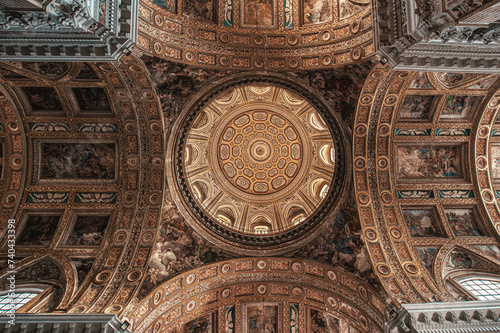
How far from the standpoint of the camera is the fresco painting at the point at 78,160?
15.2 m

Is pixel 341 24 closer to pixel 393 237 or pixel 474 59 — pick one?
pixel 474 59

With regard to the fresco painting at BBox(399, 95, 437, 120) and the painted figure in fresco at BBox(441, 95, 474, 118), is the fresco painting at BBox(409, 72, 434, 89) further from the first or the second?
the painted figure in fresco at BBox(441, 95, 474, 118)

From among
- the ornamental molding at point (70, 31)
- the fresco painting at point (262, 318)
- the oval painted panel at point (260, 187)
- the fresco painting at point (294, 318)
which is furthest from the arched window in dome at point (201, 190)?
the ornamental molding at point (70, 31)

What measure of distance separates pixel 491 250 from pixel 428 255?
3016 millimetres

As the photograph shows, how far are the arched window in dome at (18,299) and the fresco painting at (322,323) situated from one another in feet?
39.9

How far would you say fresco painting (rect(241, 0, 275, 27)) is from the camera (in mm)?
13555

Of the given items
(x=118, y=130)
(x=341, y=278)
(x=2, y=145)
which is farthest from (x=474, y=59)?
(x=2, y=145)

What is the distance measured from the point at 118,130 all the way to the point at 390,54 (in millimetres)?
12222

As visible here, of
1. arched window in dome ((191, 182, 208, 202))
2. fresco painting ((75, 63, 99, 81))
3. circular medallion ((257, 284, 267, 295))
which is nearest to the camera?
fresco painting ((75, 63, 99, 81))

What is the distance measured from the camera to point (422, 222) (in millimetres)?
14922

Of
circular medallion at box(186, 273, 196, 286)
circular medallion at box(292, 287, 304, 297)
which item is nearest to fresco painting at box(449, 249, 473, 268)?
circular medallion at box(292, 287, 304, 297)

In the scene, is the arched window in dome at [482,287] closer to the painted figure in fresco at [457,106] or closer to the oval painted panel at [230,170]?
the painted figure in fresco at [457,106]

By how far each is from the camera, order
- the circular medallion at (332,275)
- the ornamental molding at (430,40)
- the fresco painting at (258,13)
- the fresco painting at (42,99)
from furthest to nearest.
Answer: the circular medallion at (332,275) → the fresco painting at (42,99) → the fresco painting at (258,13) → the ornamental molding at (430,40)

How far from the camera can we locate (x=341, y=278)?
556 inches
